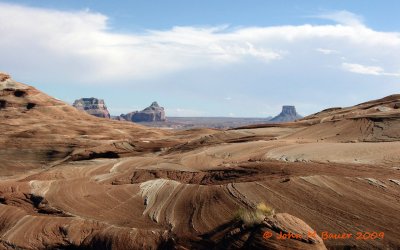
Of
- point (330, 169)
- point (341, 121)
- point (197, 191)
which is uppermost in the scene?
point (341, 121)

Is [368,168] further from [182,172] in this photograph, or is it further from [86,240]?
[86,240]

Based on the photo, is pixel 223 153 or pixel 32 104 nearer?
pixel 223 153

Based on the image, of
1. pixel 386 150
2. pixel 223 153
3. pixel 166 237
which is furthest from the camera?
pixel 223 153

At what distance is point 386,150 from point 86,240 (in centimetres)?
1636

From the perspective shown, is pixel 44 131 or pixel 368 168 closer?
pixel 368 168

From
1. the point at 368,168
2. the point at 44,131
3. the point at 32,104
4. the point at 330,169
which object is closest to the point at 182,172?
the point at 330,169

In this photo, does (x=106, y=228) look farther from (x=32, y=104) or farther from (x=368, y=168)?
(x=32, y=104)

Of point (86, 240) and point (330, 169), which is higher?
point (330, 169)

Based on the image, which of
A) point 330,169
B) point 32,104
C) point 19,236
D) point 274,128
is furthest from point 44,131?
point 330,169

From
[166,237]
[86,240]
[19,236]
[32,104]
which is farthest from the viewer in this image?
[32,104]

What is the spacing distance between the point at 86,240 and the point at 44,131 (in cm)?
3844

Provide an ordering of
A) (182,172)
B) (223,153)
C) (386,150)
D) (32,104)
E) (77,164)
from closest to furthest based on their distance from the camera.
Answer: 1. (386,150)
2. (182,172)
3. (223,153)
4. (77,164)
5. (32,104)

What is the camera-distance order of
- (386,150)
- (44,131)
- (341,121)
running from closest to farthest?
(386,150)
(341,121)
(44,131)

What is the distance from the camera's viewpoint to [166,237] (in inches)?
703
